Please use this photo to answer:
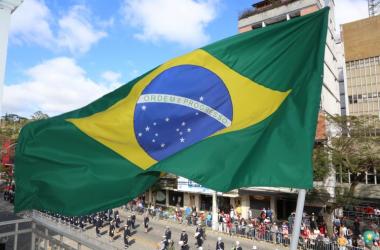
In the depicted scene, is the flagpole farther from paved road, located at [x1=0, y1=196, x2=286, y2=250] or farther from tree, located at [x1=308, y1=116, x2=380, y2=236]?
tree, located at [x1=308, y1=116, x2=380, y2=236]

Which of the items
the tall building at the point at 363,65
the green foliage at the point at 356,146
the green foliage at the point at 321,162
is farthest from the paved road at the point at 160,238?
the tall building at the point at 363,65

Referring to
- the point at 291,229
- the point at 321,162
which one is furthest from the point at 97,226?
the point at 321,162

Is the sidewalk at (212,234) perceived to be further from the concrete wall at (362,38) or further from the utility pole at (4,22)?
the concrete wall at (362,38)

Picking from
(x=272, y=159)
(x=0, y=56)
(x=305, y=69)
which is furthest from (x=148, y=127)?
(x=0, y=56)

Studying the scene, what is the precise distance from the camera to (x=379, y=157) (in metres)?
24.0

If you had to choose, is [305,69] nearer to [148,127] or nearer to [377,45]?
[148,127]

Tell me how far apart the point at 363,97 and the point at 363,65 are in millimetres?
3404

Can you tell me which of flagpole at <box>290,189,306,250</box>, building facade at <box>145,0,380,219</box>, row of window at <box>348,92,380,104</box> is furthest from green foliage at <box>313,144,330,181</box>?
flagpole at <box>290,189,306,250</box>

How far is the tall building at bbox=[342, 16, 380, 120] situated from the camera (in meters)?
38.2

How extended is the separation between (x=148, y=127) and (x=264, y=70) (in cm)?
168

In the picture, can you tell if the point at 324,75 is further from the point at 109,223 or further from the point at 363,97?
the point at 109,223

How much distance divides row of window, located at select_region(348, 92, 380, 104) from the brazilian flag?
38172 millimetres

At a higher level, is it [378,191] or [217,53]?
[217,53]

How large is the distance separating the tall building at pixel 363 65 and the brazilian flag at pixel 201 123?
123ft
